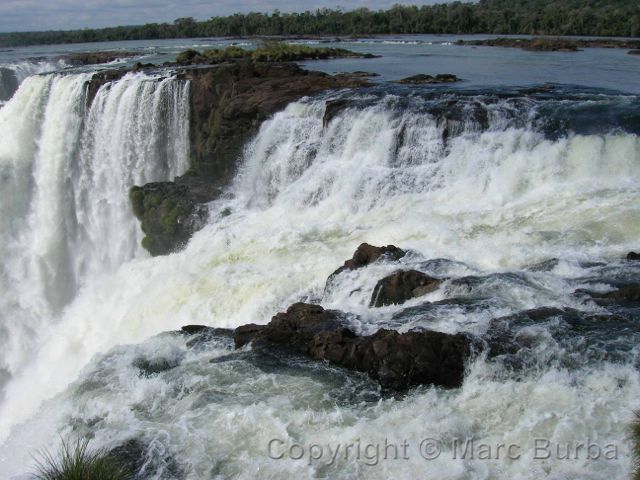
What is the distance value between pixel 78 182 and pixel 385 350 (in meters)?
16.9

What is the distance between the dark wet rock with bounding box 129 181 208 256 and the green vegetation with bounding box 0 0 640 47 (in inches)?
1681

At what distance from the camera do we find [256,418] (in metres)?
7.42

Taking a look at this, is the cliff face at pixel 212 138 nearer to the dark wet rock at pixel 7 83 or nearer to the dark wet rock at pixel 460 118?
the dark wet rock at pixel 460 118

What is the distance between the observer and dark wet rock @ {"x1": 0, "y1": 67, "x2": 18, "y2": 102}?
35.9 m

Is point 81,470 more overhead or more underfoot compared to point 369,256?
more underfoot

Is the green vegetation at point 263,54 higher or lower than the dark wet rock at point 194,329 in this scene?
higher

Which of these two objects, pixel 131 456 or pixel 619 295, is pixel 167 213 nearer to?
pixel 131 456

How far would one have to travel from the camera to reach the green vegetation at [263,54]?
3209 cm

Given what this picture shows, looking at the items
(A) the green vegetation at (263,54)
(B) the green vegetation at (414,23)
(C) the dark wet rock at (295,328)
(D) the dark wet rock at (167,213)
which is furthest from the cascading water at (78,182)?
(B) the green vegetation at (414,23)

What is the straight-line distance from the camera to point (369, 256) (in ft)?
38.1

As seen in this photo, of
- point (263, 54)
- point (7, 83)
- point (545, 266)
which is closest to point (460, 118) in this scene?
point (545, 266)

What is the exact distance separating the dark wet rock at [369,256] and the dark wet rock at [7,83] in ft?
101

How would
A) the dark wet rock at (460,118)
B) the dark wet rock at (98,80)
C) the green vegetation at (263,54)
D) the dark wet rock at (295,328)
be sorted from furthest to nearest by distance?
the green vegetation at (263,54)
the dark wet rock at (98,80)
the dark wet rock at (460,118)
the dark wet rock at (295,328)

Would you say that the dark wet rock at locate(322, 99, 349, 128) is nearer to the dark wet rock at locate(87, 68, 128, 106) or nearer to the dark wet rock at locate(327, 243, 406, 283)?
the dark wet rock at locate(327, 243, 406, 283)
